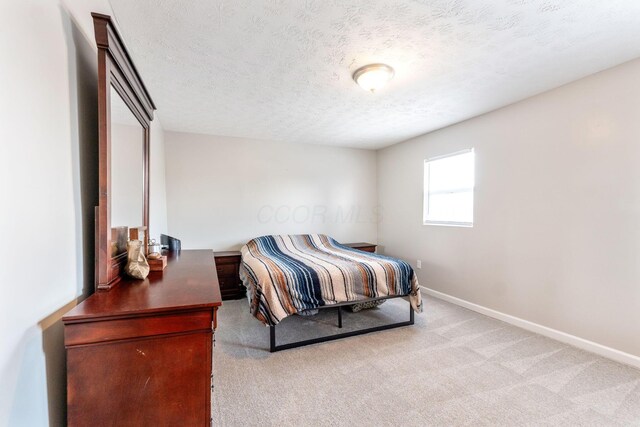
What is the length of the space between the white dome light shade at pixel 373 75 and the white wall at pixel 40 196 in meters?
1.69

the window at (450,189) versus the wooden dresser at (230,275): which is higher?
the window at (450,189)

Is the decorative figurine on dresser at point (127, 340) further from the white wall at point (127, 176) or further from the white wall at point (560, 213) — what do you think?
the white wall at point (560, 213)

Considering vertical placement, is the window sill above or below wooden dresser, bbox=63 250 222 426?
above

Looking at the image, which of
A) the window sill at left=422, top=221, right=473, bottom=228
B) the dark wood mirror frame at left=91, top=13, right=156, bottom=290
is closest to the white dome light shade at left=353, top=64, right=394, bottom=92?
the dark wood mirror frame at left=91, top=13, right=156, bottom=290

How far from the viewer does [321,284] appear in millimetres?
2707

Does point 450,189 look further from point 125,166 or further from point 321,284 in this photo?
point 125,166

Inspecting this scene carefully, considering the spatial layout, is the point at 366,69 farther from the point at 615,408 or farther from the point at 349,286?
the point at 615,408

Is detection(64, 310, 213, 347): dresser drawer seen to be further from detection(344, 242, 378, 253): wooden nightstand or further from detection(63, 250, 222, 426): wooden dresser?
detection(344, 242, 378, 253): wooden nightstand

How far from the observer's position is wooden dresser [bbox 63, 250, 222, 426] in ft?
2.99

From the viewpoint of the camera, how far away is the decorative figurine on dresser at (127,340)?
3.00ft

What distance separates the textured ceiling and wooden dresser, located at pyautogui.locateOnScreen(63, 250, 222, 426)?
5.15 feet

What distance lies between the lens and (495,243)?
127 inches

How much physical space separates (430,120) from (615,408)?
9.70 feet

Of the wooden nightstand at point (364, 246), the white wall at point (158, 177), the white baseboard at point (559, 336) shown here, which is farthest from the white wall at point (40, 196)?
the wooden nightstand at point (364, 246)
